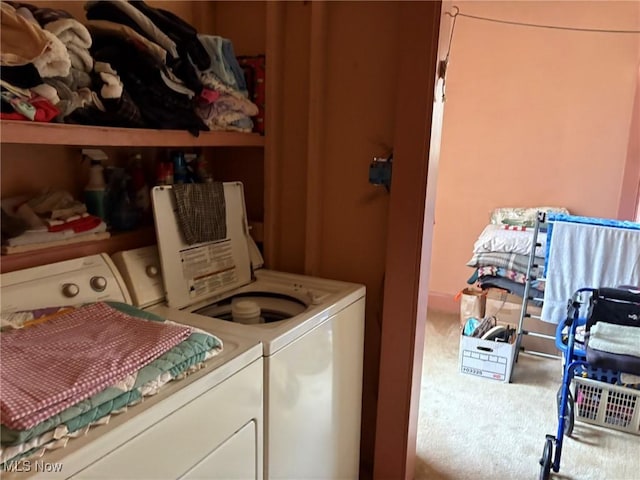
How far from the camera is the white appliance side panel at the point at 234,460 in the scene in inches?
42.3

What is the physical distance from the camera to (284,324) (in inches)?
53.9

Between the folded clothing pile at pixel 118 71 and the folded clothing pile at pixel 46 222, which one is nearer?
the folded clothing pile at pixel 118 71

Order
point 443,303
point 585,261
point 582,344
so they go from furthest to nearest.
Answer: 1. point 443,303
2. point 585,261
3. point 582,344

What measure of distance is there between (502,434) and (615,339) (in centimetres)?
69

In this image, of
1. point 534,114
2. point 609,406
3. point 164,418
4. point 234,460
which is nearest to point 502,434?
point 609,406

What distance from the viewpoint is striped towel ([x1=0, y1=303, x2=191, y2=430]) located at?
0.82m

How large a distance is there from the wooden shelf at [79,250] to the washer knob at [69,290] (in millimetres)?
107

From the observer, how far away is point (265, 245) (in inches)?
77.8

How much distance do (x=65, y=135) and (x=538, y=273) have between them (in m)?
2.87

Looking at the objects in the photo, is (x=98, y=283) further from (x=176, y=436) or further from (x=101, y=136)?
(x=176, y=436)

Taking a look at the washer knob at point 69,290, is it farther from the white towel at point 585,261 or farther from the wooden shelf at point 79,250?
the white towel at point 585,261

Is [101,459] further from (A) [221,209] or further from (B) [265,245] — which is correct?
(B) [265,245]

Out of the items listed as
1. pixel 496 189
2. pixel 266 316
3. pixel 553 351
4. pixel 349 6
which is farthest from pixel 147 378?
pixel 496 189

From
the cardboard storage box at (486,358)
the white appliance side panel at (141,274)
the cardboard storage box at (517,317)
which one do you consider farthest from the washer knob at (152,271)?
the cardboard storage box at (517,317)
